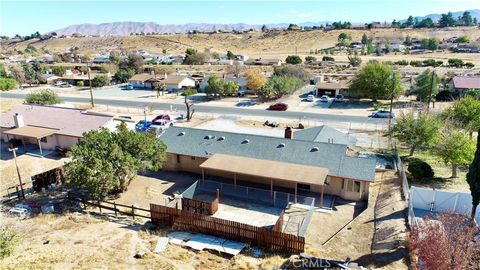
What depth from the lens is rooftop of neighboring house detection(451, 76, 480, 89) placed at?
64.6 meters

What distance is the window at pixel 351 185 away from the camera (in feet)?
93.8

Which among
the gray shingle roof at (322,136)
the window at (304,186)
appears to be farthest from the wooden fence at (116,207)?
the gray shingle roof at (322,136)

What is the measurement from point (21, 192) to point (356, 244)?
92.9 ft

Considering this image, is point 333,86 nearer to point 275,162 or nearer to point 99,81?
point 275,162

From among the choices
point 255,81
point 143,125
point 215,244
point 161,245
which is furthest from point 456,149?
point 255,81

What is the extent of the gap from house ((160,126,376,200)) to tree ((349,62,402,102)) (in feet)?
110

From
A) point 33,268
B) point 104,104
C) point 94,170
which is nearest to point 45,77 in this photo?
point 104,104

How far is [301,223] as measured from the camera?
24078mm

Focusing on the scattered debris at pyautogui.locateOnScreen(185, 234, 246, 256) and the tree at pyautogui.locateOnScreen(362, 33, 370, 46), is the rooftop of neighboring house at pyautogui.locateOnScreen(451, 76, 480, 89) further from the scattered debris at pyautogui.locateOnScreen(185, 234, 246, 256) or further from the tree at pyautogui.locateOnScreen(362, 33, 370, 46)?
the tree at pyautogui.locateOnScreen(362, 33, 370, 46)

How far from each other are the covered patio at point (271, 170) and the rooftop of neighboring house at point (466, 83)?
51.6 m

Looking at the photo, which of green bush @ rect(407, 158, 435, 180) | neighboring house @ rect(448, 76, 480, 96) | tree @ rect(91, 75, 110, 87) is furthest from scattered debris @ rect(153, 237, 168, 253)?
tree @ rect(91, 75, 110, 87)

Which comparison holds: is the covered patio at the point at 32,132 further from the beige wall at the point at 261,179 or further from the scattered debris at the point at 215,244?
the scattered debris at the point at 215,244

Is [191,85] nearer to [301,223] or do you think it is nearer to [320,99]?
[320,99]

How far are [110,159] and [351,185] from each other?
65.8 feet
